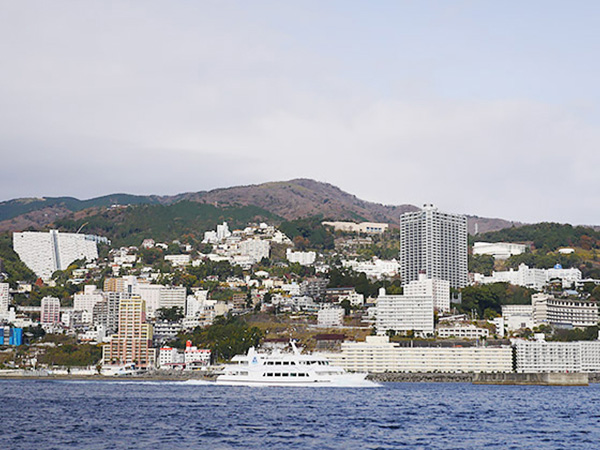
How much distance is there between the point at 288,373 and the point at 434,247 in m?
95.4

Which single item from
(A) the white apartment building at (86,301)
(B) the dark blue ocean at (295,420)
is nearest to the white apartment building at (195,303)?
(A) the white apartment building at (86,301)

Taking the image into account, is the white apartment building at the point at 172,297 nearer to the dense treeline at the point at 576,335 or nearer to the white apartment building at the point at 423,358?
the white apartment building at the point at 423,358

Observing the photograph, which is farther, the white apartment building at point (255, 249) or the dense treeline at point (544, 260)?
the white apartment building at point (255, 249)

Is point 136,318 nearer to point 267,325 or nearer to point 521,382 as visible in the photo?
point 267,325

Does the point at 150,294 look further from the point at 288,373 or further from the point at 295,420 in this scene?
the point at 295,420

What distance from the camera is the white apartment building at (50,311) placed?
153m

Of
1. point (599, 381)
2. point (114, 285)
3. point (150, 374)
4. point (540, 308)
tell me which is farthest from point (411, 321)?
point (114, 285)

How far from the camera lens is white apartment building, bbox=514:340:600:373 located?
105m

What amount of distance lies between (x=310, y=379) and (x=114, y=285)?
3836 inches

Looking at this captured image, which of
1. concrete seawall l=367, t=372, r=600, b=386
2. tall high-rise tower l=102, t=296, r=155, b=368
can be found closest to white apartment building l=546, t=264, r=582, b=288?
concrete seawall l=367, t=372, r=600, b=386

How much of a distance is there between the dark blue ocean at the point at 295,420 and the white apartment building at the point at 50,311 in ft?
281

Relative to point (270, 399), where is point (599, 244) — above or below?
above

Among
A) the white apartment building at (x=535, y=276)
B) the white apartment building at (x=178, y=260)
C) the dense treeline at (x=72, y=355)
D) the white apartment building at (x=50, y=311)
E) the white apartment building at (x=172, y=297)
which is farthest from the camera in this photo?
the white apartment building at (x=178, y=260)

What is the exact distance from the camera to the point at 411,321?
4934 inches
